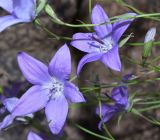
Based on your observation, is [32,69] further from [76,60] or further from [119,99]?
[76,60]

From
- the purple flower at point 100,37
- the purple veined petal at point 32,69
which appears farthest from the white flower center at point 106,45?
→ the purple veined petal at point 32,69

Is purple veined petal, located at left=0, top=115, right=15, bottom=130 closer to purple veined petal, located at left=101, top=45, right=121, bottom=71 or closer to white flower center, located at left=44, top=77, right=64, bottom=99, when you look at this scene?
white flower center, located at left=44, top=77, right=64, bottom=99

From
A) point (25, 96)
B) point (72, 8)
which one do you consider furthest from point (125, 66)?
point (25, 96)

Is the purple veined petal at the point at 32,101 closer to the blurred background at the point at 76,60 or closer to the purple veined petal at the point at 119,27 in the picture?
the purple veined petal at the point at 119,27

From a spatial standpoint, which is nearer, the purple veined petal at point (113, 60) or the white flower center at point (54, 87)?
the purple veined petal at point (113, 60)

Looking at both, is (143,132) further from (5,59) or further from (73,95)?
(73,95)

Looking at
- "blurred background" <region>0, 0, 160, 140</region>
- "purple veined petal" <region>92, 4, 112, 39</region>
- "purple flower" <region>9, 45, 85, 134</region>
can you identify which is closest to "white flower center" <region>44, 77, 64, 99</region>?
"purple flower" <region>9, 45, 85, 134</region>
